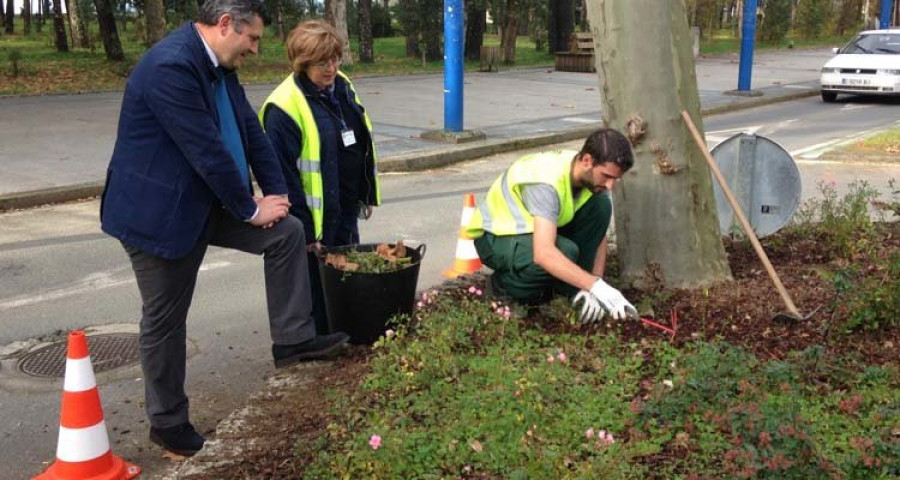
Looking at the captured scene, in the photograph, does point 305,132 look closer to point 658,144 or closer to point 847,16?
point 658,144

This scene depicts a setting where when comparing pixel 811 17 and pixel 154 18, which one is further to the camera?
pixel 811 17

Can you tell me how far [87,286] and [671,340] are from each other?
4.17m

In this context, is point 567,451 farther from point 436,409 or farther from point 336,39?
point 336,39

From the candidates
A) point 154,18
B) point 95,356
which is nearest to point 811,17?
point 154,18

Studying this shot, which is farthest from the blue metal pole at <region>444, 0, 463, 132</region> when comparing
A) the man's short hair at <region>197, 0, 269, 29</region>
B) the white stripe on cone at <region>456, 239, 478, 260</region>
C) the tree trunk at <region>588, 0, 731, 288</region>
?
the man's short hair at <region>197, 0, 269, 29</region>

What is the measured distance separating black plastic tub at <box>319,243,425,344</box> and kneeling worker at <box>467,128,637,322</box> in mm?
549

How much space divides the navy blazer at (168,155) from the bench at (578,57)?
75.6 feet

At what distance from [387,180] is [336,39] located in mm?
6161

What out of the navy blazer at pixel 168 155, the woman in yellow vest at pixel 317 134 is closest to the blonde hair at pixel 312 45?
the woman in yellow vest at pixel 317 134

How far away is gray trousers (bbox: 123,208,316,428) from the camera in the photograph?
3592mm

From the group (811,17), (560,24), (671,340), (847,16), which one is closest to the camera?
(671,340)

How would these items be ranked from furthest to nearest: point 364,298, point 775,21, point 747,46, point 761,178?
point 775,21 → point 747,46 → point 761,178 → point 364,298

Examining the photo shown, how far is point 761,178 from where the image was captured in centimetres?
581

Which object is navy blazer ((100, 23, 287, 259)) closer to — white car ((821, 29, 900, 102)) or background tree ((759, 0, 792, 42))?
white car ((821, 29, 900, 102))
